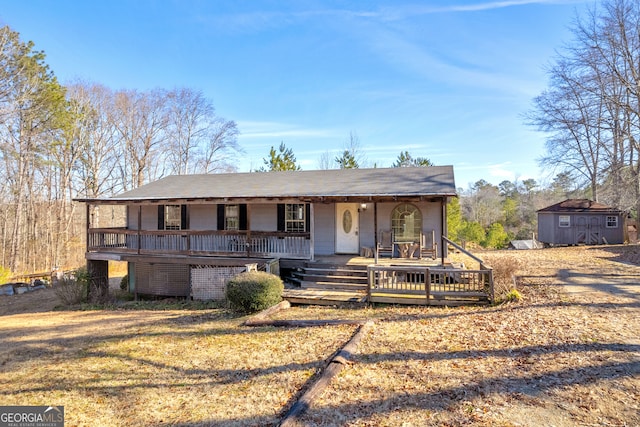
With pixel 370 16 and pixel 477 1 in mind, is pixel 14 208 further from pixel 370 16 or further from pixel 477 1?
pixel 477 1

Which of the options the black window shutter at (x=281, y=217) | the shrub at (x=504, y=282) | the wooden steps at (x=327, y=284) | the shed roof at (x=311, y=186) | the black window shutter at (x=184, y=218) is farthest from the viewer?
the black window shutter at (x=184, y=218)

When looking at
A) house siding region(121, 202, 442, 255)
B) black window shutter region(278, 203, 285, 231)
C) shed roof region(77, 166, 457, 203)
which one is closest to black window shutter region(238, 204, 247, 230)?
house siding region(121, 202, 442, 255)

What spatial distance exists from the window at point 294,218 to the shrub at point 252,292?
4.53 meters

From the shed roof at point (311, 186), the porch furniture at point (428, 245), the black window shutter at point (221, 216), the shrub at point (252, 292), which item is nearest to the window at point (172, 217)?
the shed roof at point (311, 186)

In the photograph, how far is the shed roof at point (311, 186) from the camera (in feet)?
38.4

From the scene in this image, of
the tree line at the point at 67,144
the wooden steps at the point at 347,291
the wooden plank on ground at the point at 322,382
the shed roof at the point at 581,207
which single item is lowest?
the wooden plank on ground at the point at 322,382

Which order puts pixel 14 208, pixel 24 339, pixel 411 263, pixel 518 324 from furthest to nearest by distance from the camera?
pixel 14 208
pixel 411 263
pixel 24 339
pixel 518 324

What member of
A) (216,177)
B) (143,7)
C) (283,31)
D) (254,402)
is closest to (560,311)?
(254,402)

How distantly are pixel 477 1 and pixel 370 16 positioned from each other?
3.92 metres

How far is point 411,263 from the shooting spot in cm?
1170

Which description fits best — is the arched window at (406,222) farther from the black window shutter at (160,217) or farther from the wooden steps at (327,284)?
the black window shutter at (160,217)

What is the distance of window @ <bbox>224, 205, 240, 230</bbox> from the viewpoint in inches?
571

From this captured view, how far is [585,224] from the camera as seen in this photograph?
2356 cm

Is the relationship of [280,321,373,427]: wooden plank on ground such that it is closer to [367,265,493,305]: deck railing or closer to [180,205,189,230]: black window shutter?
[367,265,493,305]: deck railing
